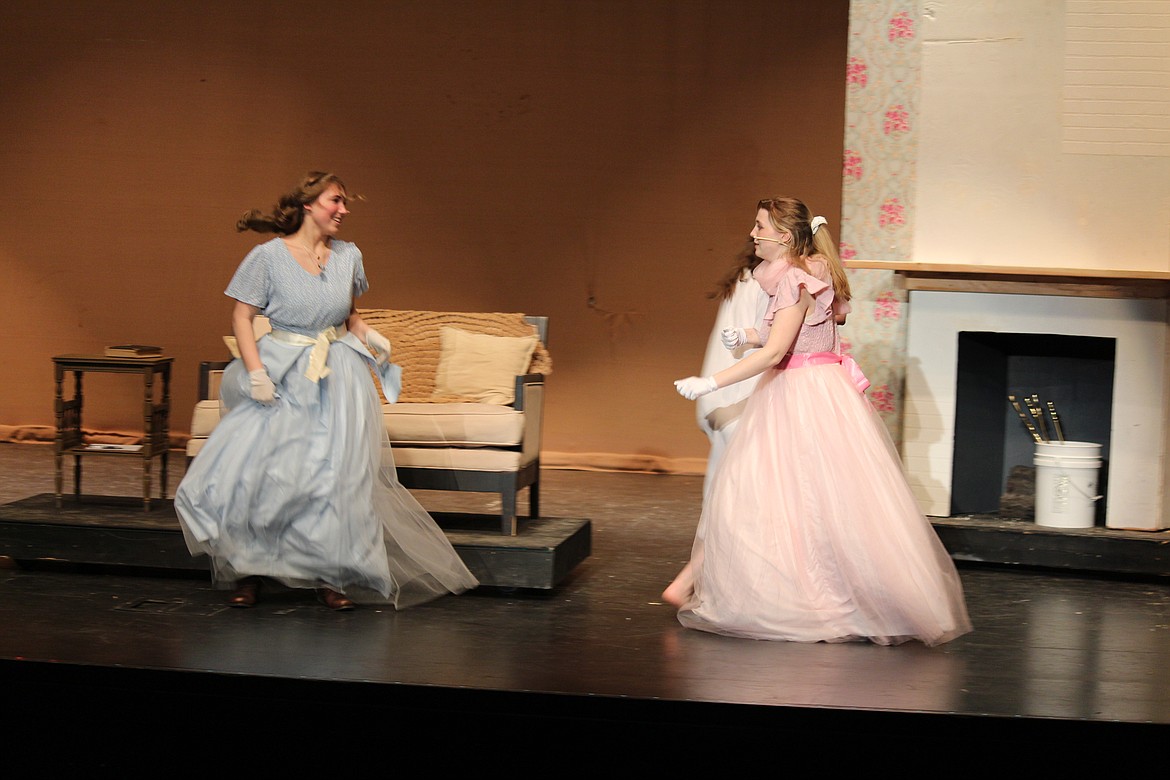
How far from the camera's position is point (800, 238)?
3955 millimetres

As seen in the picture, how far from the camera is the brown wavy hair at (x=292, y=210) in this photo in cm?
403

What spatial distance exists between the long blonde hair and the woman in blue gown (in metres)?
1.42

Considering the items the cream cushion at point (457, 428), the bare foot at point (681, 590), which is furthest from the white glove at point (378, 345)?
the bare foot at point (681, 590)

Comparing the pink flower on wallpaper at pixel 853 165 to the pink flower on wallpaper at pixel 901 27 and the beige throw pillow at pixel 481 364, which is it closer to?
the pink flower on wallpaper at pixel 901 27

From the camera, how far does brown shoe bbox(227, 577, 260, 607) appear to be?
3.90 m

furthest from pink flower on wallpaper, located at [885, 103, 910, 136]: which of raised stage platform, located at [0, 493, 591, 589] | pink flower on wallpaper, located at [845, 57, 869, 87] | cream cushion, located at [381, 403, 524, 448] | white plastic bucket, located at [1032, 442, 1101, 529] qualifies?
raised stage platform, located at [0, 493, 591, 589]

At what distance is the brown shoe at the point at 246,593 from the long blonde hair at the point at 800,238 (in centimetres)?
201

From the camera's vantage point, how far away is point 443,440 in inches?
174

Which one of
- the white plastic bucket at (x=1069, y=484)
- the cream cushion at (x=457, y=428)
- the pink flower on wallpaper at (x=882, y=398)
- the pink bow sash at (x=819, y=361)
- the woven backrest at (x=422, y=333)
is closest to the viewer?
the pink bow sash at (x=819, y=361)

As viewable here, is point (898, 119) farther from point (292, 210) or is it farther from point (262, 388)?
point (262, 388)

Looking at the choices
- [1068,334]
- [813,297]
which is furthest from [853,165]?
[813,297]

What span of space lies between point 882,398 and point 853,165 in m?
0.97

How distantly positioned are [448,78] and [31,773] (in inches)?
210

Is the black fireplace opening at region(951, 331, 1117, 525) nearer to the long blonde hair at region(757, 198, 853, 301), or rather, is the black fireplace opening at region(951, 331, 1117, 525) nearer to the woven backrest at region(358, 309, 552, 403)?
the long blonde hair at region(757, 198, 853, 301)
